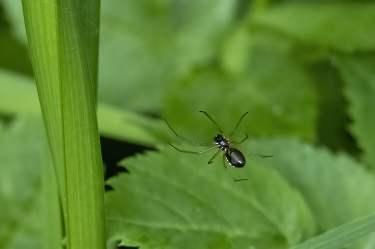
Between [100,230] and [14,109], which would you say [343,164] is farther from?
[14,109]

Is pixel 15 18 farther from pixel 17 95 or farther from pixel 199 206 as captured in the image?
pixel 199 206

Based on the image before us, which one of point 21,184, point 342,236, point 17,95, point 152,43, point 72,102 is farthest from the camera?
point 152,43

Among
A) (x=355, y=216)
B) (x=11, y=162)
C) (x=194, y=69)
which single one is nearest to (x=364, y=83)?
(x=355, y=216)

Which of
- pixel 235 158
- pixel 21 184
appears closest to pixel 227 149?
pixel 235 158

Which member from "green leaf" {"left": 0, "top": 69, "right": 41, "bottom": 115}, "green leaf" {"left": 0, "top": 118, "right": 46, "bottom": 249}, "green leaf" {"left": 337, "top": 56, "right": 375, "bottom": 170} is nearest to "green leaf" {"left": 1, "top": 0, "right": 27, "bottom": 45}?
"green leaf" {"left": 0, "top": 69, "right": 41, "bottom": 115}

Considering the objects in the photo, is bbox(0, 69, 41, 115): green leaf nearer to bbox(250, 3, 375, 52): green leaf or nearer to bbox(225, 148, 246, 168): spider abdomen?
bbox(225, 148, 246, 168): spider abdomen

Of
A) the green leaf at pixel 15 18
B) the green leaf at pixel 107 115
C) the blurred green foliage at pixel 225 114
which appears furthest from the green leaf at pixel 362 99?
the green leaf at pixel 15 18
